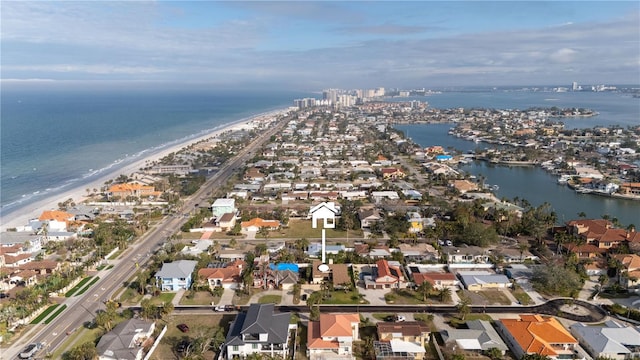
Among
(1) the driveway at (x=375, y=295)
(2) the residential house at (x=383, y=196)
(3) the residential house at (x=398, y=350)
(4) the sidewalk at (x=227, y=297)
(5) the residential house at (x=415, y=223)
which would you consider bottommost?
(4) the sidewalk at (x=227, y=297)

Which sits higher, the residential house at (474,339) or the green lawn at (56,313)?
the residential house at (474,339)

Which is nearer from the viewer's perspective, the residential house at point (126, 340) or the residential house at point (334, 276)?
the residential house at point (126, 340)

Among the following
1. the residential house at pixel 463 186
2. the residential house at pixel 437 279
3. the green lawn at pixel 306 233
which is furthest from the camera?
the residential house at pixel 463 186

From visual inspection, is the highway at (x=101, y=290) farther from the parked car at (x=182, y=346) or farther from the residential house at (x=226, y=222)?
the parked car at (x=182, y=346)

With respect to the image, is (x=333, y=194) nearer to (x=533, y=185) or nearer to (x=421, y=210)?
(x=421, y=210)

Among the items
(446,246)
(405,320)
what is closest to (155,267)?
(405,320)

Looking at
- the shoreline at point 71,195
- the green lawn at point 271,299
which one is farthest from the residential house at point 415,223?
the shoreline at point 71,195

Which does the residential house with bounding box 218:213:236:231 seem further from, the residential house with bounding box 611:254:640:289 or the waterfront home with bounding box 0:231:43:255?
the residential house with bounding box 611:254:640:289
